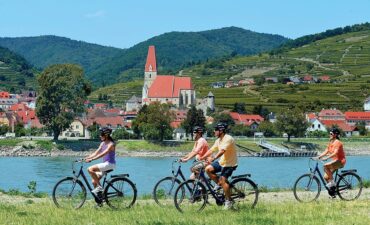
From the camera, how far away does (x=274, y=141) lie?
88438 mm

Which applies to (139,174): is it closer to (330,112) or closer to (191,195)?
(191,195)

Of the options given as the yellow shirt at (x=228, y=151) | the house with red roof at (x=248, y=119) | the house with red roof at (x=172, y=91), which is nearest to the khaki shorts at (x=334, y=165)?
the yellow shirt at (x=228, y=151)

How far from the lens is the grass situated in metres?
11.1

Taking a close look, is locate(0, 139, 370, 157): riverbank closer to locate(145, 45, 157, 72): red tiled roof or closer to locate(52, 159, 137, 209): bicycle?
locate(145, 45, 157, 72): red tiled roof

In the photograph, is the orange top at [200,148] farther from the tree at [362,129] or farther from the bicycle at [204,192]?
the tree at [362,129]

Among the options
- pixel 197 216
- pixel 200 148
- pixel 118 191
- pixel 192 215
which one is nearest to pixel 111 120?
pixel 200 148

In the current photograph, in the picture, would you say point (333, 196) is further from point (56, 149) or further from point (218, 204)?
point (56, 149)

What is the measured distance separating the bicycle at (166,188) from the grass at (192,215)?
13.6 inches

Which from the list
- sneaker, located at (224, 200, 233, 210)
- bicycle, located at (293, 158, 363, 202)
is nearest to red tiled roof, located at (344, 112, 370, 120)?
bicycle, located at (293, 158, 363, 202)

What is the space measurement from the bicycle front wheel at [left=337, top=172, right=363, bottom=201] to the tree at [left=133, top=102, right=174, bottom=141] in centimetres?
6425

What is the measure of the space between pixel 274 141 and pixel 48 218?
78.3 metres

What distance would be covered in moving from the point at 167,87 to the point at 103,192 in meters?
115

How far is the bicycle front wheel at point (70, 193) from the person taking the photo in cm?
1312

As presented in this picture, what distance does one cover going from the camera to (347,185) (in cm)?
1527
